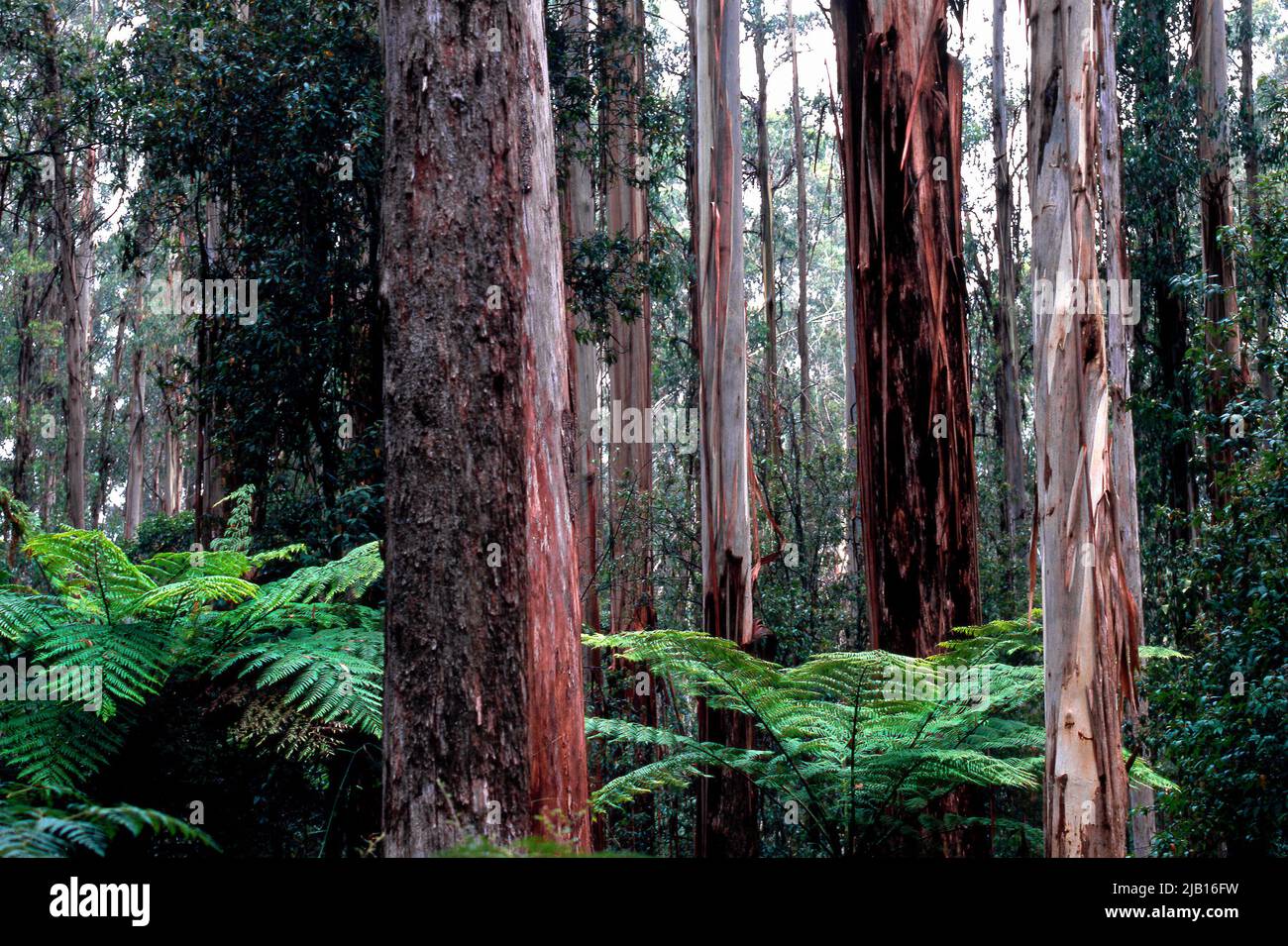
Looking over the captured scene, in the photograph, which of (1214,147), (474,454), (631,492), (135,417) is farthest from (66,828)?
(135,417)

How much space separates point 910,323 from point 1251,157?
520 inches

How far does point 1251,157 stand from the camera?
49.2ft

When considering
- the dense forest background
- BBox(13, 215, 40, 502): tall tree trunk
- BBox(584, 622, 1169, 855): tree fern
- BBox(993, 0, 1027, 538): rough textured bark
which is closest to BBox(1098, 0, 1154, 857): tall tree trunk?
the dense forest background

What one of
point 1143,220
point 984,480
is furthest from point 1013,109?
point 984,480

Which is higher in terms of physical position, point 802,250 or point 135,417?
point 802,250

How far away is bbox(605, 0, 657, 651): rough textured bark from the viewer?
1120cm

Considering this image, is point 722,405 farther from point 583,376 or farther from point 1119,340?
point 583,376

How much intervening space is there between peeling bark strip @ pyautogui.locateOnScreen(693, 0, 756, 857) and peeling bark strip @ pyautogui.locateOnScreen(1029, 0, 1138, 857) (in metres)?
3.50

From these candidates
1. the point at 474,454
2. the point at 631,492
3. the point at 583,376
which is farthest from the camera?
the point at 583,376

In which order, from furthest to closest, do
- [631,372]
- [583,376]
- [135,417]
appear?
[135,417] → [583,376] → [631,372]

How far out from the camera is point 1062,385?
3.09 meters

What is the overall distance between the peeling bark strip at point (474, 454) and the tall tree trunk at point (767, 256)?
12955 mm

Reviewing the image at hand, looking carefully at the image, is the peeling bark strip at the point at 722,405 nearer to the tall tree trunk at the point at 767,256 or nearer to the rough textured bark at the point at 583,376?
the rough textured bark at the point at 583,376

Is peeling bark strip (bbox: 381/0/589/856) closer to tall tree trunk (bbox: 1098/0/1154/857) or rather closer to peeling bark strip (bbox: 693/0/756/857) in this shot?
peeling bark strip (bbox: 693/0/756/857)
